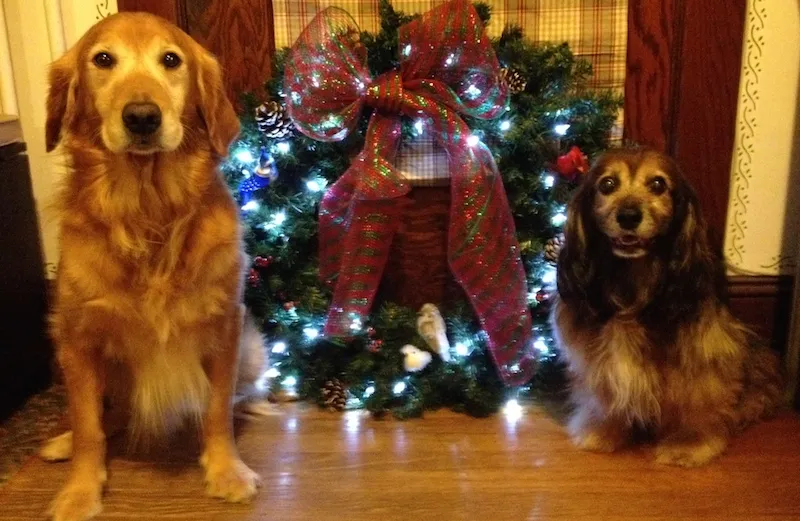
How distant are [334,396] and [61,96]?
1216mm

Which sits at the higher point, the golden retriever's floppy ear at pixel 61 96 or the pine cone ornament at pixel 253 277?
the golden retriever's floppy ear at pixel 61 96

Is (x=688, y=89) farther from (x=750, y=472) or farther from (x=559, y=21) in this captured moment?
(x=750, y=472)

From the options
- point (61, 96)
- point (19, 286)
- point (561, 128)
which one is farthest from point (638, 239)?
point (19, 286)

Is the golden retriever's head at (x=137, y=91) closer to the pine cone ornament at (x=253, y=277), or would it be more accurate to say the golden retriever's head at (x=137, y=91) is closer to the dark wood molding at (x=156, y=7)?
the pine cone ornament at (x=253, y=277)

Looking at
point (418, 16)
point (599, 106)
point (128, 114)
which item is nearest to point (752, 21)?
point (599, 106)

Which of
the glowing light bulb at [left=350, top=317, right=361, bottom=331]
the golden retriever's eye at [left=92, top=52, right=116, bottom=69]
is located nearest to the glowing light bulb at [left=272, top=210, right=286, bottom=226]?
the glowing light bulb at [left=350, top=317, right=361, bottom=331]

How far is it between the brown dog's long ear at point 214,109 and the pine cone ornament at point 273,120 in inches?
15.0

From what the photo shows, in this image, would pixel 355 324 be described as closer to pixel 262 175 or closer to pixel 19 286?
pixel 262 175

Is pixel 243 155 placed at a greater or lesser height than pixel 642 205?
greater

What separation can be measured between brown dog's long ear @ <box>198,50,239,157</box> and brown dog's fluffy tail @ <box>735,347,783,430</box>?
5.32 ft

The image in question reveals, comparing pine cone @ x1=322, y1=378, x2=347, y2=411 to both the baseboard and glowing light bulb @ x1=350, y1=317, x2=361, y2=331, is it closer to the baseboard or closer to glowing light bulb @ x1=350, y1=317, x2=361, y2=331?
glowing light bulb @ x1=350, y1=317, x2=361, y2=331

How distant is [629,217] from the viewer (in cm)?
179

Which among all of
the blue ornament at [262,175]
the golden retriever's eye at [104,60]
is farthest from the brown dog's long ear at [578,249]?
the golden retriever's eye at [104,60]

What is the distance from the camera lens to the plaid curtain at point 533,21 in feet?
7.91
